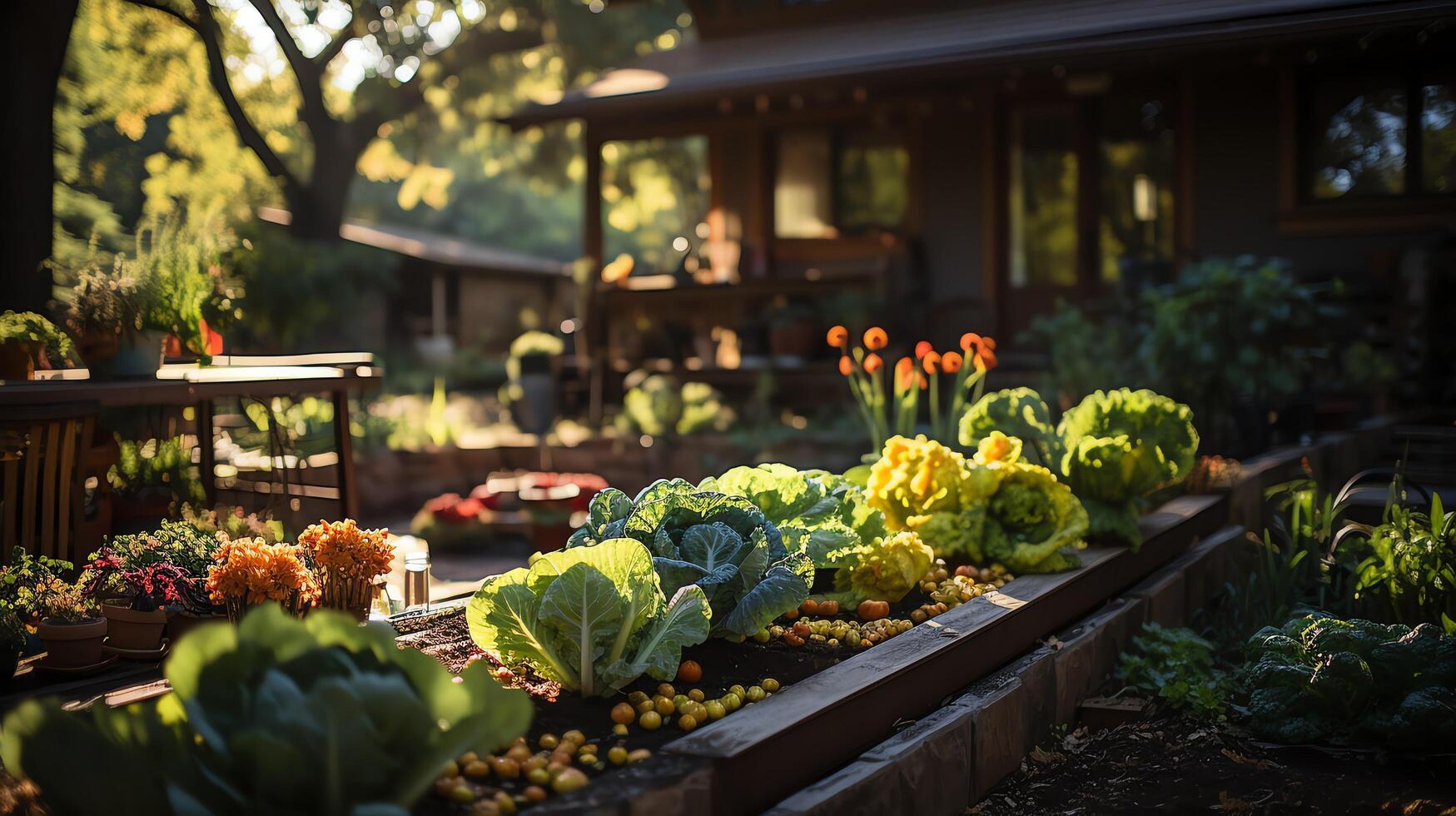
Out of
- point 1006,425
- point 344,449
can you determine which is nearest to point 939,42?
point 1006,425

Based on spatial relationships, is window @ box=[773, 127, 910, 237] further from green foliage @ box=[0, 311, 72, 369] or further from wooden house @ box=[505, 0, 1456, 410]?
green foliage @ box=[0, 311, 72, 369]

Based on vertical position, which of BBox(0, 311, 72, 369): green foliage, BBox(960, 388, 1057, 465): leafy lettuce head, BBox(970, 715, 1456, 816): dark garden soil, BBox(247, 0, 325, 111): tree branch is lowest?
BBox(970, 715, 1456, 816): dark garden soil

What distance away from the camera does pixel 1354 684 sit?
3.24 metres

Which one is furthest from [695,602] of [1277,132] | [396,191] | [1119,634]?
[396,191]

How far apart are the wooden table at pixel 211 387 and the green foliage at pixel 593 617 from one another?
1588 mm

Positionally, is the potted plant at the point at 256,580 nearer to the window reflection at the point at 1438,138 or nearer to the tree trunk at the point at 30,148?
the tree trunk at the point at 30,148

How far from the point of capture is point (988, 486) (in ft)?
13.2

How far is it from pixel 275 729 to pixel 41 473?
2284mm

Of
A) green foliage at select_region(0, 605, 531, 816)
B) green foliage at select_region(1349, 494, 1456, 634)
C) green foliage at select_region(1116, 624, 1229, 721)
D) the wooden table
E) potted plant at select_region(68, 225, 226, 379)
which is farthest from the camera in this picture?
potted plant at select_region(68, 225, 226, 379)

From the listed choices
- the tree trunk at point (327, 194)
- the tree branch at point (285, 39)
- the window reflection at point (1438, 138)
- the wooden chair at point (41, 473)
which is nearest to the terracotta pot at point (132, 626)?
the wooden chair at point (41, 473)

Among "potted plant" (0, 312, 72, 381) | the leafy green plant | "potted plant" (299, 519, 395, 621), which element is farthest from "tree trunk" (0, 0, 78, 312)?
the leafy green plant

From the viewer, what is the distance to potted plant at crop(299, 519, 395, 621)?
2.98 metres

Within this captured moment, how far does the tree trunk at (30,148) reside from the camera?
13.8 ft

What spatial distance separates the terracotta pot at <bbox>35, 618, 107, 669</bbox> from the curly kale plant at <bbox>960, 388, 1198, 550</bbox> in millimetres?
3215
